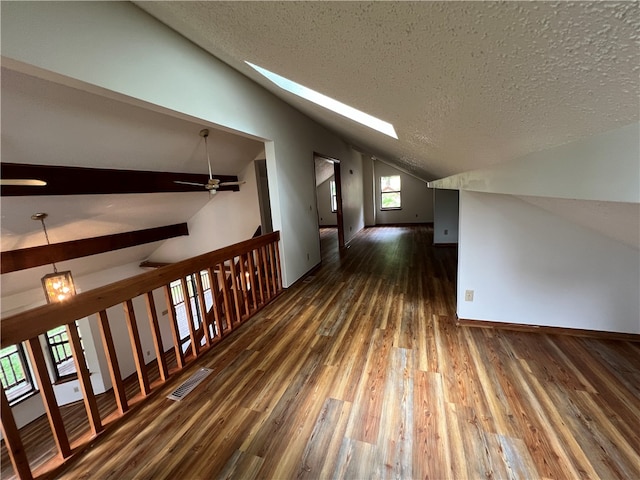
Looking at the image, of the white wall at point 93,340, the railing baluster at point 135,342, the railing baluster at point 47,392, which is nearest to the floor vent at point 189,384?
the railing baluster at point 135,342

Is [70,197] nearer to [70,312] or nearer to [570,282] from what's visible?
[70,312]

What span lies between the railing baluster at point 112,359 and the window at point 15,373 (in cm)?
449

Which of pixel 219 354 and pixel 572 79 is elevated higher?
pixel 572 79

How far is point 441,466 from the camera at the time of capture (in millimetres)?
1328

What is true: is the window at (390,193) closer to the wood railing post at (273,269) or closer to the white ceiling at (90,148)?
the white ceiling at (90,148)

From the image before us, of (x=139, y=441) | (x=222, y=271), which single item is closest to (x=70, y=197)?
(x=222, y=271)

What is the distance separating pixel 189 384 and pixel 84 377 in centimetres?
68

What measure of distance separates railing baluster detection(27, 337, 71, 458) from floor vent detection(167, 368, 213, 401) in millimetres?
557

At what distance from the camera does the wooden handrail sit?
118 centimetres

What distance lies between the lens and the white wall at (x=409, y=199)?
9102mm

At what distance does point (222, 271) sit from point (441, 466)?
2117 millimetres

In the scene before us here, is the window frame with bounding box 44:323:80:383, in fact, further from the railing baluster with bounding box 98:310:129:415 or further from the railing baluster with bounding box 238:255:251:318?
the railing baluster with bounding box 98:310:129:415

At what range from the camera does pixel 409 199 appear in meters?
9.28

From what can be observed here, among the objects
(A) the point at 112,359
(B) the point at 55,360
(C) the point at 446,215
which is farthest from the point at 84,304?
(C) the point at 446,215
